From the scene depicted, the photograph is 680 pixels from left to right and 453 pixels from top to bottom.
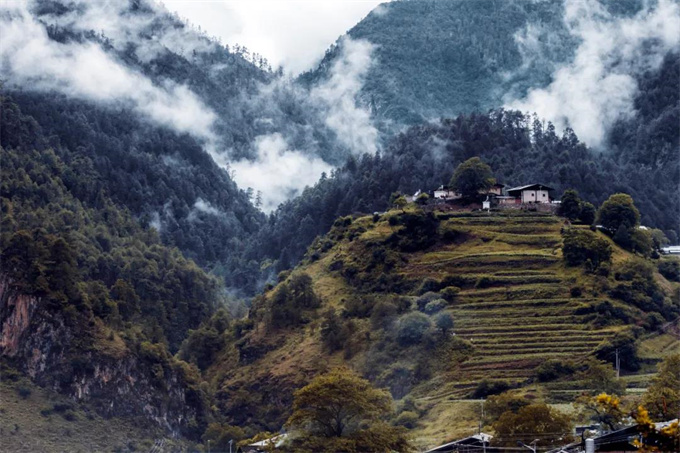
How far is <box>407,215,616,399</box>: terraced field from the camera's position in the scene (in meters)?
91.9

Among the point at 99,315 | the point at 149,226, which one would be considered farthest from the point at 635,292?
the point at 149,226

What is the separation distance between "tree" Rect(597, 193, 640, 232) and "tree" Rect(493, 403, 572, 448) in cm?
4190

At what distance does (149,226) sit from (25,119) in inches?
690

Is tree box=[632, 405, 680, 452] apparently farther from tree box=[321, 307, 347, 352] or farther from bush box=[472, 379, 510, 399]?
tree box=[321, 307, 347, 352]

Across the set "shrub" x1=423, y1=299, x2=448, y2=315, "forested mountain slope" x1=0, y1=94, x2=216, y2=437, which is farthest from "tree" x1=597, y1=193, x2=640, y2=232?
"forested mountain slope" x1=0, y1=94, x2=216, y2=437

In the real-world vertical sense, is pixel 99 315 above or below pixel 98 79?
below

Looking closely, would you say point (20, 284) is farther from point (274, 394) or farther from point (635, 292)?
point (635, 292)

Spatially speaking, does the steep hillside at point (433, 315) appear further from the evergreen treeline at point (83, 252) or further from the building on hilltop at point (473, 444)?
the evergreen treeline at point (83, 252)

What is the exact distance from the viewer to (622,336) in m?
91.6

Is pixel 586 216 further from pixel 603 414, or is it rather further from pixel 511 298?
pixel 603 414

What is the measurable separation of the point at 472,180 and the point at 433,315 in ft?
68.4

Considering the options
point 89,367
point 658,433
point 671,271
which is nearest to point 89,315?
point 89,367

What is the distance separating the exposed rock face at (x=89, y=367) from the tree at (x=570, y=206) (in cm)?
3136

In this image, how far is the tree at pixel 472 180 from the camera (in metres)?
117
